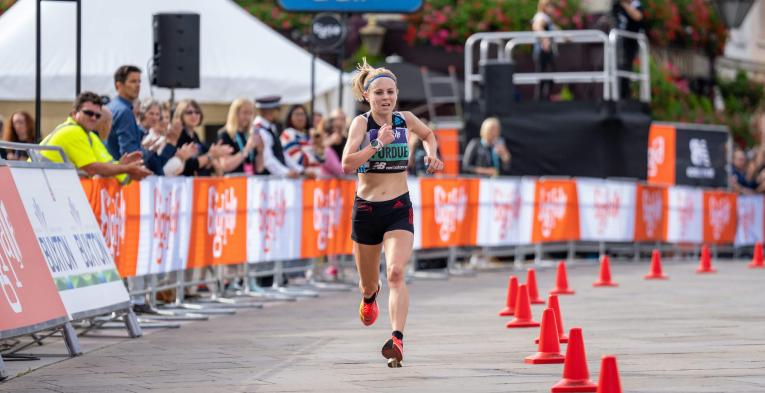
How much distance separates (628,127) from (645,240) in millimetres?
1746

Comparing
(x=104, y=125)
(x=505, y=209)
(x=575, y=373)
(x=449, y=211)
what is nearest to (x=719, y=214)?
(x=505, y=209)

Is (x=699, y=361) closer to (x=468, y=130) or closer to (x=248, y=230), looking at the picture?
(x=248, y=230)

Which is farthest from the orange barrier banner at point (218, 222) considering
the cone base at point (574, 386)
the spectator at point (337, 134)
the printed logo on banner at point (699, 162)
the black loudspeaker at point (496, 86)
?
the printed logo on banner at point (699, 162)

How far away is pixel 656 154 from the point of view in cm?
2959

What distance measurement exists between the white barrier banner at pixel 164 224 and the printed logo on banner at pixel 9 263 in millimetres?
3587

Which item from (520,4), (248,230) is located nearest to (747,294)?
(248,230)

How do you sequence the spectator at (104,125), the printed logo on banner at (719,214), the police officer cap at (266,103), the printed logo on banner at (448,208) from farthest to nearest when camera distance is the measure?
the printed logo on banner at (719,214), the printed logo on banner at (448,208), the police officer cap at (266,103), the spectator at (104,125)

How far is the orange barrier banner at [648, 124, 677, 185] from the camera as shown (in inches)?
1155

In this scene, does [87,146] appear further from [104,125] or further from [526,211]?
[526,211]

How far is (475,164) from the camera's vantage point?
81.4ft

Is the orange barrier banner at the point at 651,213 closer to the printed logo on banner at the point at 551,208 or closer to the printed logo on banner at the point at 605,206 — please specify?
the printed logo on banner at the point at 605,206

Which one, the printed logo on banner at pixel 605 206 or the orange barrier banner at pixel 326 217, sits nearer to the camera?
the orange barrier banner at pixel 326 217

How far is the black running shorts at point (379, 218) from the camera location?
11828 mm

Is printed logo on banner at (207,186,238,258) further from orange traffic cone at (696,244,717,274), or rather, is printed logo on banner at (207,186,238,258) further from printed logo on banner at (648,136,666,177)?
printed logo on banner at (648,136,666,177)
